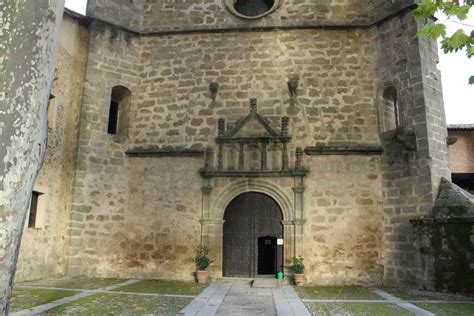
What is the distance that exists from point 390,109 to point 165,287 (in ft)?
22.7

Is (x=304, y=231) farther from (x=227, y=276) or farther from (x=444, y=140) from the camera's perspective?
(x=444, y=140)

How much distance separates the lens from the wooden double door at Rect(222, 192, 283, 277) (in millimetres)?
9611

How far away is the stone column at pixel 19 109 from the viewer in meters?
1.95

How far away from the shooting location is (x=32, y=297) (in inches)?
242

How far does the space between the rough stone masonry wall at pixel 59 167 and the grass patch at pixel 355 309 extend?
19.4 feet

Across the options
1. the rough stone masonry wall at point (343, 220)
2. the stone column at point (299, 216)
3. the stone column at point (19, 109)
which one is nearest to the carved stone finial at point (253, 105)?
the rough stone masonry wall at point (343, 220)

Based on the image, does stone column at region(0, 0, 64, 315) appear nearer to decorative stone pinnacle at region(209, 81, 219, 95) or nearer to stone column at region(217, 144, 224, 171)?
stone column at region(217, 144, 224, 171)

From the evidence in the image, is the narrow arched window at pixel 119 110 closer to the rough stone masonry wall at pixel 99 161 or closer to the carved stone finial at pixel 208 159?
the rough stone masonry wall at pixel 99 161

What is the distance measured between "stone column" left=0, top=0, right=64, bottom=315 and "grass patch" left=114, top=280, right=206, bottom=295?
225 inches

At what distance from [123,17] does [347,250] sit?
28.0 feet

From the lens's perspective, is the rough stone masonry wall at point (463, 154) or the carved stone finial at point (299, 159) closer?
the carved stone finial at point (299, 159)

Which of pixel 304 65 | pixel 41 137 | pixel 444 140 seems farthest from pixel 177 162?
pixel 41 137

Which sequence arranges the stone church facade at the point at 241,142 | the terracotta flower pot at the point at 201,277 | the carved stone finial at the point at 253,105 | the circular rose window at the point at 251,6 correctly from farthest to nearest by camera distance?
the circular rose window at the point at 251,6 < the carved stone finial at the point at 253,105 < the stone church facade at the point at 241,142 < the terracotta flower pot at the point at 201,277

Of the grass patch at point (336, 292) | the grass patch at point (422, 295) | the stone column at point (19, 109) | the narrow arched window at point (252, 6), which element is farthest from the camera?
the narrow arched window at point (252, 6)
